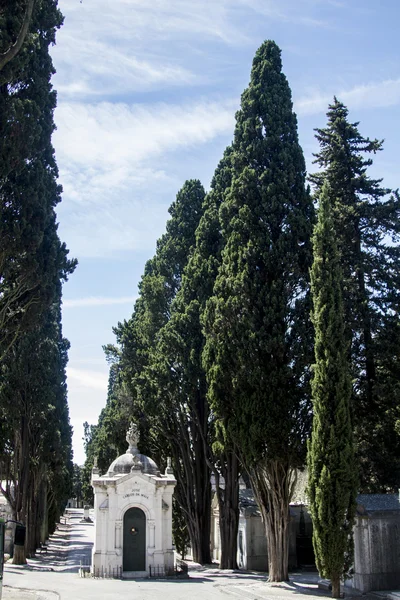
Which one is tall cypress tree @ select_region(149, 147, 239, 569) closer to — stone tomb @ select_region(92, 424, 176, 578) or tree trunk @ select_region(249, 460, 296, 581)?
stone tomb @ select_region(92, 424, 176, 578)

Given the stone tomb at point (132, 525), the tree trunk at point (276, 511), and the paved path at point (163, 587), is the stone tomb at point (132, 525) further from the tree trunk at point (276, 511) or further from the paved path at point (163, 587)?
the tree trunk at point (276, 511)

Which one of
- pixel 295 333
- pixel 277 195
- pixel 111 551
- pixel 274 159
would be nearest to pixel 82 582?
pixel 111 551

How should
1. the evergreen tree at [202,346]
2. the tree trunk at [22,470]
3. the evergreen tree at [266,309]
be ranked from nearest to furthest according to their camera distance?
the evergreen tree at [266,309], the evergreen tree at [202,346], the tree trunk at [22,470]

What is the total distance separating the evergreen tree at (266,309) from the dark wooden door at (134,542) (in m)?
5.25

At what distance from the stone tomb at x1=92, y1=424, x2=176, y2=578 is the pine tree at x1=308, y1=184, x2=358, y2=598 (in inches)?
329

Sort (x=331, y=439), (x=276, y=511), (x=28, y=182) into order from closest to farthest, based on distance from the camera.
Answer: (x=28, y=182) → (x=331, y=439) → (x=276, y=511)

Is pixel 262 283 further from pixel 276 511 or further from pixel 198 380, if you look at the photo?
pixel 276 511

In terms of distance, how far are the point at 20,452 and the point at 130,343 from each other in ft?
26.7

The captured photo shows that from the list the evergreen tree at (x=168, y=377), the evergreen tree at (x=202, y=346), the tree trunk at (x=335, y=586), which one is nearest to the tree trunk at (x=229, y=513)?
the evergreen tree at (x=202, y=346)

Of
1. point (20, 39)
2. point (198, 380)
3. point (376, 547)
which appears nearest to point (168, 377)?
point (198, 380)

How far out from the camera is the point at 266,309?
2034 cm

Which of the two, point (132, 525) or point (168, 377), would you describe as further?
point (168, 377)

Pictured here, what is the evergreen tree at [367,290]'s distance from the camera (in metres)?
22.0

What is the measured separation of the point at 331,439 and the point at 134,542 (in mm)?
10423
